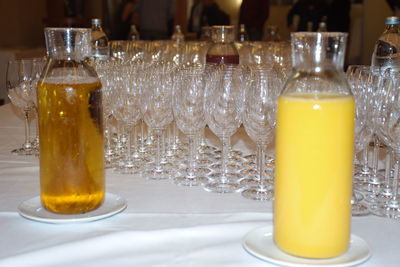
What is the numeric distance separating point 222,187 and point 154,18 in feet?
15.3

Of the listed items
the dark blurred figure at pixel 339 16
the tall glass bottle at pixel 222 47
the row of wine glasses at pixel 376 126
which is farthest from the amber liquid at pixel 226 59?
the dark blurred figure at pixel 339 16

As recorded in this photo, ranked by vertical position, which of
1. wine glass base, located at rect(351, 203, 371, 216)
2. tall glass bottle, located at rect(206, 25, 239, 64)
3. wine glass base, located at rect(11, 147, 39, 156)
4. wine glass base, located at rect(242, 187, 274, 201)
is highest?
tall glass bottle, located at rect(206, 25, 239, 64)

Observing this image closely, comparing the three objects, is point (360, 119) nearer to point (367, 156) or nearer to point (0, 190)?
point (367, 156)

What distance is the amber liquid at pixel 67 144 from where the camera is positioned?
90 centimetres

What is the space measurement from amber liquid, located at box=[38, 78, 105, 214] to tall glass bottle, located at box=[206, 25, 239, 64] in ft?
3.76

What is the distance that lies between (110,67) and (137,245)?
60 cm

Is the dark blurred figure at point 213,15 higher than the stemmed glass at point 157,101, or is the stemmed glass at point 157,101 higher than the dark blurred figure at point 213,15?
the dark blurred figure at point 213,15

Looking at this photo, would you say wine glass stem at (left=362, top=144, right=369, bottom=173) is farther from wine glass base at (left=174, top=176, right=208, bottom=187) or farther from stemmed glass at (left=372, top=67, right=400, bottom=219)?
wine glass base at (left=174, top=176, right=208, bottom=187)

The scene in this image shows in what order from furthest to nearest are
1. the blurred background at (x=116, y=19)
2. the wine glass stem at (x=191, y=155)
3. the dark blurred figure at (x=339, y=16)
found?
the blurred background at (x=116, y=19), the dark blurred figure at (x=339, y=16), the wine glass stem at (x=191, y=155)

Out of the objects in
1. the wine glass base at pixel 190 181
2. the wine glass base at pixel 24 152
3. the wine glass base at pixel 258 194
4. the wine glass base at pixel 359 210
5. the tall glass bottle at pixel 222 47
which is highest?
the tall glass bottle at pixel 222 47

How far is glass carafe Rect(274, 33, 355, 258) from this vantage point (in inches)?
28.4

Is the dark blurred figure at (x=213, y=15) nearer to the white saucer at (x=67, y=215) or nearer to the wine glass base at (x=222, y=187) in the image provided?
the wine glass base at (x=222, y=187)

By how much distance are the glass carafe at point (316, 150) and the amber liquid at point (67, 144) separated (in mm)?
319

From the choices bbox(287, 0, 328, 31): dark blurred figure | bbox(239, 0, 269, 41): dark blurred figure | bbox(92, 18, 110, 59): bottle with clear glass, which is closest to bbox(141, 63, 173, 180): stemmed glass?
bbox(92, 18, 110, 59): bottle with clear glass
